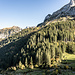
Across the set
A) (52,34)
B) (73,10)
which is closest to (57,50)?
(52,34)

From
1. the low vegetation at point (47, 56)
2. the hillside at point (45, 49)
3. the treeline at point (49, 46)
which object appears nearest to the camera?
the low vegetation at point (47, 56)

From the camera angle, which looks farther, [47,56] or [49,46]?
[49,46]

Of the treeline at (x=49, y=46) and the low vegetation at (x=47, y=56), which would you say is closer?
the low vegetation at (x=47, y=56)

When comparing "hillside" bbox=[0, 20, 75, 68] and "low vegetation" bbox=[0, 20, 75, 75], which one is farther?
"hillside" bbox=[0, 20, 75, 68]

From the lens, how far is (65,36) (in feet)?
300

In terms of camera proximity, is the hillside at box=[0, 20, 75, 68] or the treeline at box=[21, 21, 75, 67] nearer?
the treeline at box=[21, 21, 75, 67]

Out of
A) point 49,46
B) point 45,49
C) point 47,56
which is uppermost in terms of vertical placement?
point 49,46

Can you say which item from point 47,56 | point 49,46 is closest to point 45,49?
point 49,46

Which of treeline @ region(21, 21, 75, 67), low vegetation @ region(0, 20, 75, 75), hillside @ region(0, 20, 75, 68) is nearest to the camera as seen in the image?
low vegetation @ region(0, 20, 75, 75)

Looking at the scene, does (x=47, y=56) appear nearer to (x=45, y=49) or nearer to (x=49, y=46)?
(x=45, y=49)

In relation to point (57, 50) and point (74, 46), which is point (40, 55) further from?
point (74, 46)

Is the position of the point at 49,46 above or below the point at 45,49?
above

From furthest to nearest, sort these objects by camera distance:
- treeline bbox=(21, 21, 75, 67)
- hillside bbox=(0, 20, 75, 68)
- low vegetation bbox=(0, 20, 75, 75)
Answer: hillside bbox=(0, 20, 75, 68), treeline bbox=(21, 21, 75, 67), low vegetation bbox=(0, 20, 75, 75)

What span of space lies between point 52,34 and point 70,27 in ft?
134
